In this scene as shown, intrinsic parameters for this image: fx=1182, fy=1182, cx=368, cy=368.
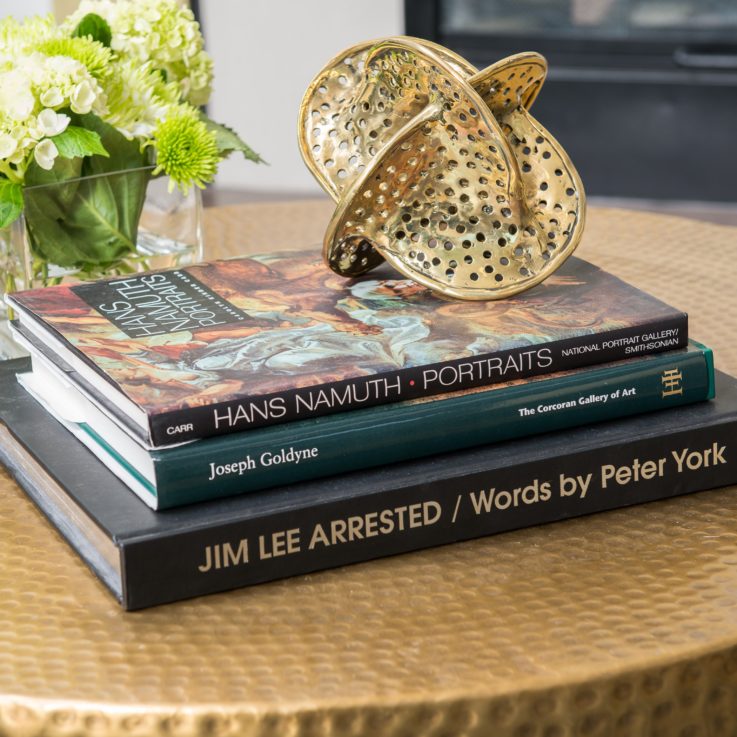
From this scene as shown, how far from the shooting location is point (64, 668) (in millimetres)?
538

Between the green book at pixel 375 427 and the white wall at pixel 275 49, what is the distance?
8.69ft

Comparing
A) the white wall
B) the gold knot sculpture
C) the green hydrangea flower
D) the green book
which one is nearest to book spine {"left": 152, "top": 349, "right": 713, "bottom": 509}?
the green book

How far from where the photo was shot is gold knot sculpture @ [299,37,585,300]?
0.76 m

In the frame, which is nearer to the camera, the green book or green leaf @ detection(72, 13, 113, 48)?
the green book

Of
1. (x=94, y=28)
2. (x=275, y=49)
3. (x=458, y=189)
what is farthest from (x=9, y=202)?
(x=275, y=49)

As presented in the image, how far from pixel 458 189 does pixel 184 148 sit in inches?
9.2

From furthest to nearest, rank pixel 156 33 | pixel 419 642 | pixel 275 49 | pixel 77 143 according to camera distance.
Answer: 1. pixel 275 49
2. pixel 156 33
3. pixel 77 143
4. pixel 419 642

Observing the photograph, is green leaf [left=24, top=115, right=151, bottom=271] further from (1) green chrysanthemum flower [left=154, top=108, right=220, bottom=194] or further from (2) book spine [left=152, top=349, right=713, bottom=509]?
(2) book spine [left=152, top=349, right=713, bottom=509]

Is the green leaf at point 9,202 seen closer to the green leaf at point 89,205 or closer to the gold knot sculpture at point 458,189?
the green leaf at point 89,205

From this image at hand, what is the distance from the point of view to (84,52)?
2.83 feet

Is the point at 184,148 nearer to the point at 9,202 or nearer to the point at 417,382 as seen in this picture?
the point at 9,202

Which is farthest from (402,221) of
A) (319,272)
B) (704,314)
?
(704,314)

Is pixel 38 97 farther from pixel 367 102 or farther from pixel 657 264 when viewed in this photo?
pixel 657 264

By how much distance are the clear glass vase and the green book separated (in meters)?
0.17
